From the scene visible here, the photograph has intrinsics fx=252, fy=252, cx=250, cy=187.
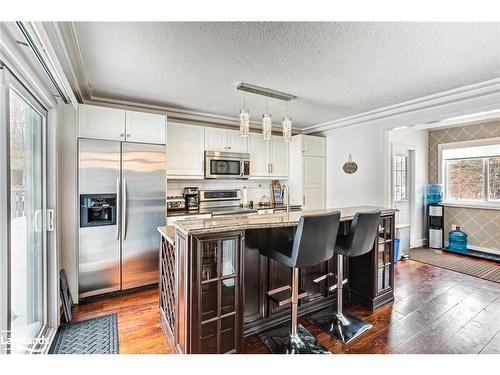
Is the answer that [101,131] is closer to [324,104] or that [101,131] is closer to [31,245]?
[31,245]

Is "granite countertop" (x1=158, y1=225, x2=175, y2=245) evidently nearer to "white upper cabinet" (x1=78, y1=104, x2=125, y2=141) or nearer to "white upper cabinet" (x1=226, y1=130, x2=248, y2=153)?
"white upper cabinet" (x1=78, y1=104, x2=125, y2=141)

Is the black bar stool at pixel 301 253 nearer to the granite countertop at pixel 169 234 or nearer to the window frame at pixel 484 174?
the granite countertop at pixel 169 234

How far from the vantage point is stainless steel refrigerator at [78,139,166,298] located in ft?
9.21

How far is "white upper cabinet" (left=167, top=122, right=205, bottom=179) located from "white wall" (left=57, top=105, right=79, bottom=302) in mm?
1170

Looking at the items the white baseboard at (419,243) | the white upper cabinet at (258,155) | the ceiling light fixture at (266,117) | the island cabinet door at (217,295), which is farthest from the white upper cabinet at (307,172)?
the island cabinet door at (217,295)

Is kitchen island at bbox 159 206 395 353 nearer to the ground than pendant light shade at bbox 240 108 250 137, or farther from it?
nearer to the ground

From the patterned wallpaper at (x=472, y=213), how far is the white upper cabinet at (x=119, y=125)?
5.26m

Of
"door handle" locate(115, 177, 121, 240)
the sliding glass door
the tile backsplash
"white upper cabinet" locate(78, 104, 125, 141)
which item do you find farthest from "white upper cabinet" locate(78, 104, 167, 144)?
the tile backsplash

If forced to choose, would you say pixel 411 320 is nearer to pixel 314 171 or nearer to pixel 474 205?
pixel 314 171

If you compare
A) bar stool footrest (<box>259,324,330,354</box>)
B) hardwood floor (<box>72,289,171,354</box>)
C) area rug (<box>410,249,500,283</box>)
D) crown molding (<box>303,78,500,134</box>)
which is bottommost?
hardwood floor (<box>72,289,171,354</box>)

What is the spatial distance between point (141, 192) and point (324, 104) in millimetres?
2661

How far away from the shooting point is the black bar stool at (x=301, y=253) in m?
1.80

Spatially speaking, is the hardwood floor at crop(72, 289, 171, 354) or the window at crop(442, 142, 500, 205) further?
the window at crop(442, 142, 500, 205)
